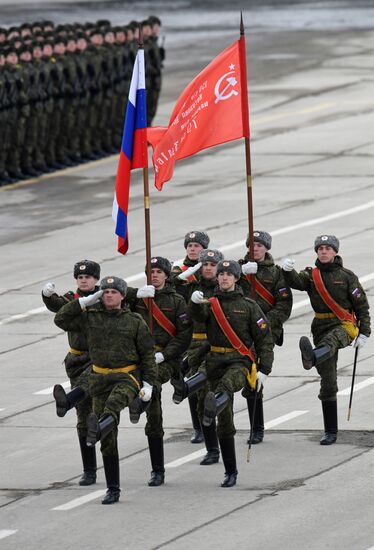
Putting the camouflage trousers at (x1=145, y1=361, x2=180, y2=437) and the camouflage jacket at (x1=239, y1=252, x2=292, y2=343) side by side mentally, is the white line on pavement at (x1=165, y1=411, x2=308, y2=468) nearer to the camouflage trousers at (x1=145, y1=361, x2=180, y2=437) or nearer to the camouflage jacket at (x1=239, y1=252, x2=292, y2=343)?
the camouflage trousers at (x1=145, y1=361, x2=180, y2=437)

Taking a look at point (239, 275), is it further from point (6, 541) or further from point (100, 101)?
point (100, 101)

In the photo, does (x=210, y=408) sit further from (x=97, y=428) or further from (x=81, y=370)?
(x=81, y=370)

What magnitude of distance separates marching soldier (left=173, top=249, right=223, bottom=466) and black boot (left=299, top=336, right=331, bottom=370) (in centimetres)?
87

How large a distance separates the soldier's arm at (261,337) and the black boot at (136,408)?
121cm

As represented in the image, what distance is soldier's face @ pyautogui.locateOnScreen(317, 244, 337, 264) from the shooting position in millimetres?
16812

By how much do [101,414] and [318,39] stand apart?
3660 centimetres

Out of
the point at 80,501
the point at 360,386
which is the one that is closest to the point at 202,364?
the point at 80,501

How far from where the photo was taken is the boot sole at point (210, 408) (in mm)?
14992

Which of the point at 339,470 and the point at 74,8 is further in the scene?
the point at 74,8

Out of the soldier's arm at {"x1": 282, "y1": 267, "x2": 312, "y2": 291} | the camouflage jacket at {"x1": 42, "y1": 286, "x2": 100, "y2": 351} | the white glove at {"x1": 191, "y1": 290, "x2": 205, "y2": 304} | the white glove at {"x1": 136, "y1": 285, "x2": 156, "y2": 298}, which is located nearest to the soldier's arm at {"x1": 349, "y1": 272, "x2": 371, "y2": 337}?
the soldier's arm at {"x1": 282, "y1": 267, "x2": 312, "y2": 291}

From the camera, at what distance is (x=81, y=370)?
52.6ft

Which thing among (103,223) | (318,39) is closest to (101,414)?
(103,223)

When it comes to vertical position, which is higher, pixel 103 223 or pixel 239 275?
pixel 239 275

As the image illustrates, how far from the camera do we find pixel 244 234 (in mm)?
27625
